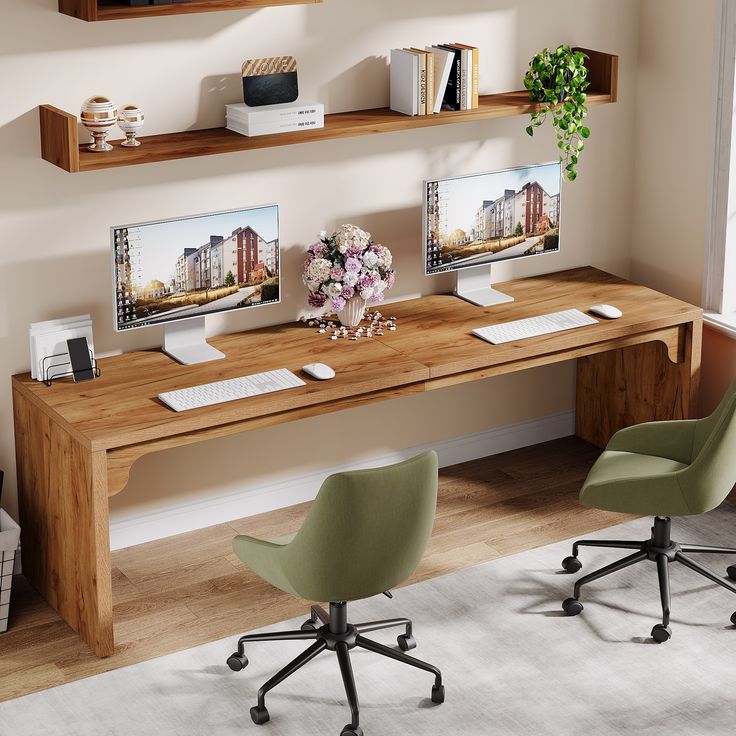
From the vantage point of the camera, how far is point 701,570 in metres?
4.03

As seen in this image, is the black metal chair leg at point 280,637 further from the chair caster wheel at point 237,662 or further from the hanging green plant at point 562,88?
the hanging green plant at point 562,88

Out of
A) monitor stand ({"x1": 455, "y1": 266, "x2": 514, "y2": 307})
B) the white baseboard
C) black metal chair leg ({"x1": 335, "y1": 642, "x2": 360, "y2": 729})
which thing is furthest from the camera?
monitor stand ({"x1": 455, "y1": 266, "x2": 514, "y2": 307})

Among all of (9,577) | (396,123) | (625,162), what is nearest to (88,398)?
(9,577)

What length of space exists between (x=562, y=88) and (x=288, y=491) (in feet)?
5.70

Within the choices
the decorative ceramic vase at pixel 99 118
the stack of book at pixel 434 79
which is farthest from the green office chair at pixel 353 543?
the stack of book at pixel 434 79

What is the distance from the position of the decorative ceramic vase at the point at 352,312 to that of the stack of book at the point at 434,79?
2.16ft

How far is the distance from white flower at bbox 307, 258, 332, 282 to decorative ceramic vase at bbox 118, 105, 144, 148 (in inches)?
28.4

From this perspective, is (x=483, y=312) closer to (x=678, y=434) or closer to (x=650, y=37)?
(x=678, y=434)

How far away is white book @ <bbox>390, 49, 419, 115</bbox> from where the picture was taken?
4309 mm

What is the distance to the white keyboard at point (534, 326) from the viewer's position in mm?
4336

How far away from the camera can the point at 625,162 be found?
5.07 metres

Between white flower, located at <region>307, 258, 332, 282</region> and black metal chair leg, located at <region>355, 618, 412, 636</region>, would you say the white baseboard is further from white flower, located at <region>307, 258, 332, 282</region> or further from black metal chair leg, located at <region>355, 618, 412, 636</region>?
black metal chair leg, located at <region>355, 618, 412, 636</region>

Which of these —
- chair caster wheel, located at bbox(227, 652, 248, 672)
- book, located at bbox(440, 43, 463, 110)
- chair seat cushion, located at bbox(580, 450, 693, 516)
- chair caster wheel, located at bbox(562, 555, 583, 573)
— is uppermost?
book, located at bbox(440, 43, 463, 110)

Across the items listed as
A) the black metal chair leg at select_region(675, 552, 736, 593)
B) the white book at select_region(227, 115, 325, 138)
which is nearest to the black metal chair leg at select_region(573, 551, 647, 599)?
the black metal chair leg at select_region(675, 552, 736, 593)
